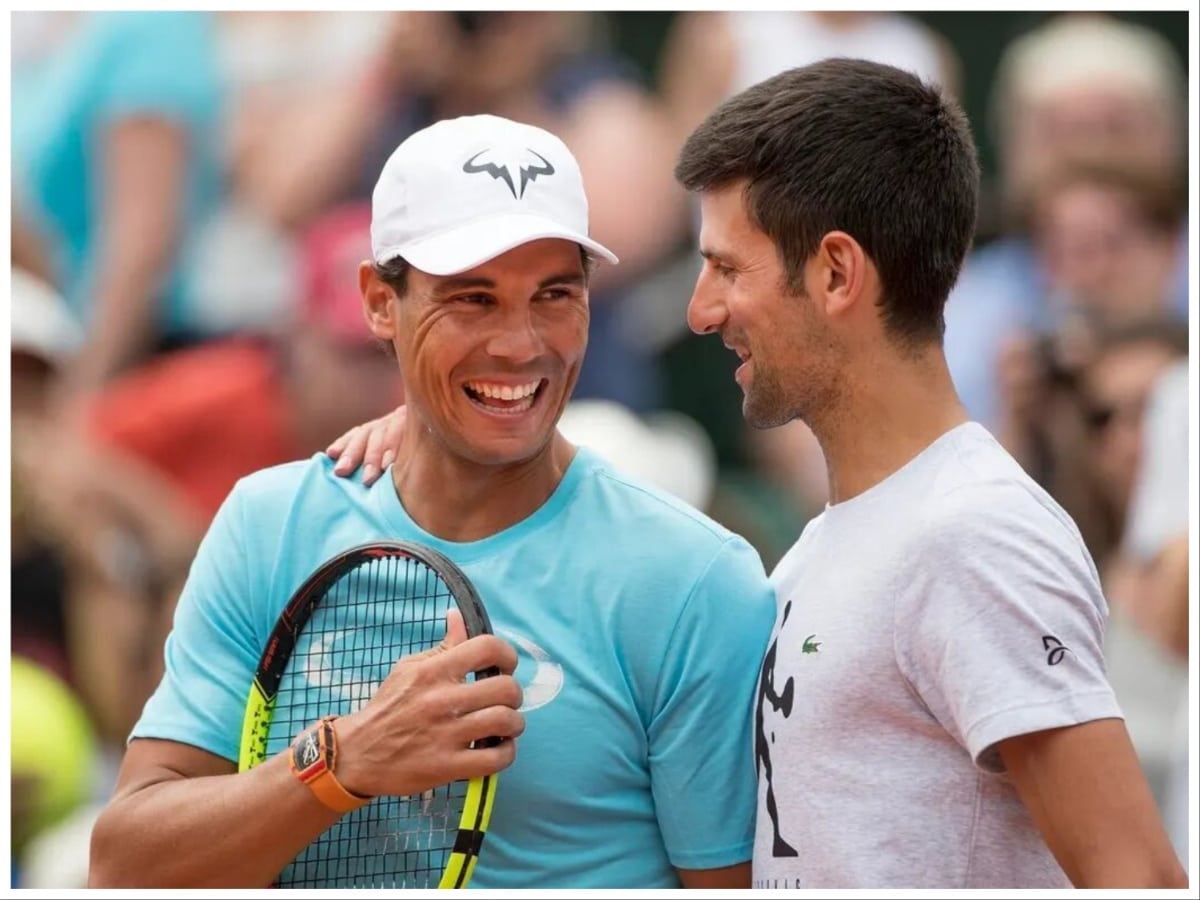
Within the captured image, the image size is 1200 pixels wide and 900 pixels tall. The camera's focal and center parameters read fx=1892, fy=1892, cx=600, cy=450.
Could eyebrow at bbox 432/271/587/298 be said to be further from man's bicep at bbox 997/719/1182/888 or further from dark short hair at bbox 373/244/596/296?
man's bicep at bbox 997/719/1182/888

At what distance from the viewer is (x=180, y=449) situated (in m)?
6.78

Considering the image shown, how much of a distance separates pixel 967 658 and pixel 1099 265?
4.38m

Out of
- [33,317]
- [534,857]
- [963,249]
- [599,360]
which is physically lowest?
[534,857]

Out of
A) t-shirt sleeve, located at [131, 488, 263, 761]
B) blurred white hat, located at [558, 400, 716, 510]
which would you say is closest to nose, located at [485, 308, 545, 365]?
t-shirt sleeve, located at [131, 488, 263, 761]

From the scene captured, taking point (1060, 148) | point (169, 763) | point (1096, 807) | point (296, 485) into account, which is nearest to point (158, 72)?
point (1060, 148)

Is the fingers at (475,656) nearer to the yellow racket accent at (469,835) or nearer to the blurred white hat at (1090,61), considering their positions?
the yellow racket accent at (469,835)

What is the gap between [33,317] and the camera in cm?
673

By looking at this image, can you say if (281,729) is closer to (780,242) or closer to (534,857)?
(534,857)

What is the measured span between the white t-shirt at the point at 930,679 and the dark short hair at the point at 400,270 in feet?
2.08

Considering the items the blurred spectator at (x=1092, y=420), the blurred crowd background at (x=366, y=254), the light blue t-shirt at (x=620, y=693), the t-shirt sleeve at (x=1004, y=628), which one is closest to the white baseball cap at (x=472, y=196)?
the light blue t-shirt at (x=620, y=693)

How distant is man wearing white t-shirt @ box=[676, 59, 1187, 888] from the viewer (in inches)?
104

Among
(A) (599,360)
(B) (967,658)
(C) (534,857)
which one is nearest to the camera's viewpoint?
(B) (967,658)

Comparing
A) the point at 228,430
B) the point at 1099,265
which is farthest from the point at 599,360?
the point at 1099,265

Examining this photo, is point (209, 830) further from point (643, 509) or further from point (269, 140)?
point (269, 140)
